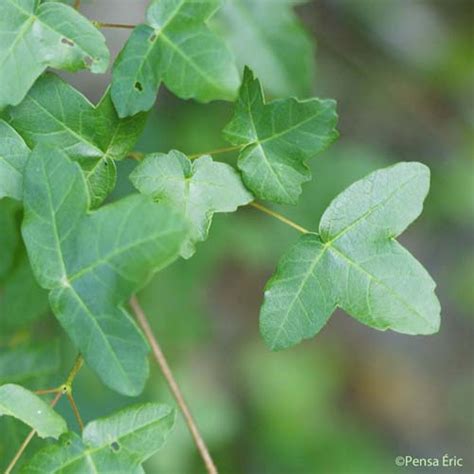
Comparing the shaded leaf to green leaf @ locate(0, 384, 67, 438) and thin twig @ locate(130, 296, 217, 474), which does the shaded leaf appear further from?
green leaf @ locate(0, 384, 67, 438)

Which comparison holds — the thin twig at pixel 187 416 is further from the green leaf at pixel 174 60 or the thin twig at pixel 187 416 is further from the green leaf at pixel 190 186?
the green leaf at pixel 174 60

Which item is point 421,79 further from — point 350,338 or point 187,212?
point 187,212

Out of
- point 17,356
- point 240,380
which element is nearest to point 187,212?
point 17,356

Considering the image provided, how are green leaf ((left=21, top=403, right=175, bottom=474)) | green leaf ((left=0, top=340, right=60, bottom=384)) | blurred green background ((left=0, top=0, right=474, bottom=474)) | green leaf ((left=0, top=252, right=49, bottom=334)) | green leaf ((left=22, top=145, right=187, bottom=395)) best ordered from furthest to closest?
blurred green background ((left=0, top=0, right=474, bottom=474)) < green leaf ((left=0, top=252, right=49, bottom=334)) < green leaf ((left=0, top=340, right=60, bottom=384)) < green leaf ((left=21, top=403, right=175, bottom=474)) < green leaf ((left=22, top=145, right=187, bottom=395))

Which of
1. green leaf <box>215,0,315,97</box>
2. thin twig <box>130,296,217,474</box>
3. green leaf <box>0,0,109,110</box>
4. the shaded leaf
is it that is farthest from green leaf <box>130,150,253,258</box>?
green leaf <box>215,0,315,97</box>

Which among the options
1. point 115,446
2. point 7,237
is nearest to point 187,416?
point 115,446

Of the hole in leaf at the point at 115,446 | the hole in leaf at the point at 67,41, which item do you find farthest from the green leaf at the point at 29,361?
the hole in leaf at the point at 67,41
